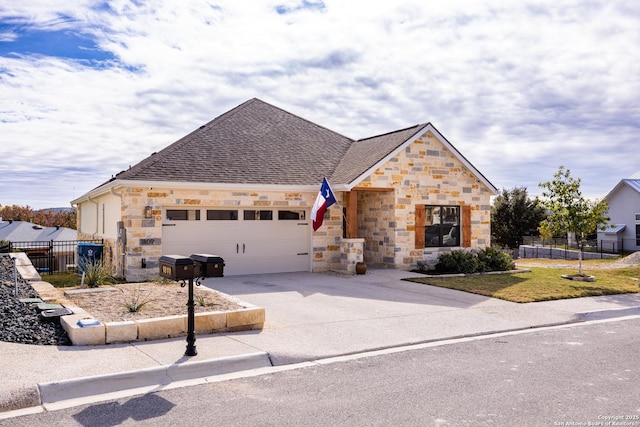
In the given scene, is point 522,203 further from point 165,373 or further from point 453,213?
point 165,373

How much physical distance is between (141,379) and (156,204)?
9692 millimetres

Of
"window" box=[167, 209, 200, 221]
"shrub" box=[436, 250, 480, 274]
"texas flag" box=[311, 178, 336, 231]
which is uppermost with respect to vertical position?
"texas flag" box=[311, 178, 336, 231]

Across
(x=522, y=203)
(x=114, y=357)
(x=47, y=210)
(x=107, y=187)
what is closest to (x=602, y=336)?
(x=114, y=357)

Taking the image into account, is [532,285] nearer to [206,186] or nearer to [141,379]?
[206,186]

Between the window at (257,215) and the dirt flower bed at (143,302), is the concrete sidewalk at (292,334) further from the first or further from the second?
the window at (257,215)

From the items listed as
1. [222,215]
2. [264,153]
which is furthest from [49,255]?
[264,153]

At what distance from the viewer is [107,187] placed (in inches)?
632

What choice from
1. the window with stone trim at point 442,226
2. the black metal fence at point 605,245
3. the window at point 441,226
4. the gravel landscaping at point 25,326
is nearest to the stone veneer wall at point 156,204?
the window with stone trim at point 442,226

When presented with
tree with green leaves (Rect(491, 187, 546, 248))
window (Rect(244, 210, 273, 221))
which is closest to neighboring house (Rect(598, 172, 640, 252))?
tree with green leaves (Rect(491, 187, 546, 248))

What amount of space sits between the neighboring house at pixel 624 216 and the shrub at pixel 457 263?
23252 millimetres

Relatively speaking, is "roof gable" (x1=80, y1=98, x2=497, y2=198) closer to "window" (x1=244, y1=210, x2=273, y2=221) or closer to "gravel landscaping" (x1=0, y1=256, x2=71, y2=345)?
"window" (x1=244, y1=210, x2=273, y2=221)

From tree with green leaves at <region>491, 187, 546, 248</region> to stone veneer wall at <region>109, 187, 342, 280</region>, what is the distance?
83.9 ft

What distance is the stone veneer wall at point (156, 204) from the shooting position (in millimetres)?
15000

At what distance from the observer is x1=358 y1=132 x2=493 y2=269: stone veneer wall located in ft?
59.9
